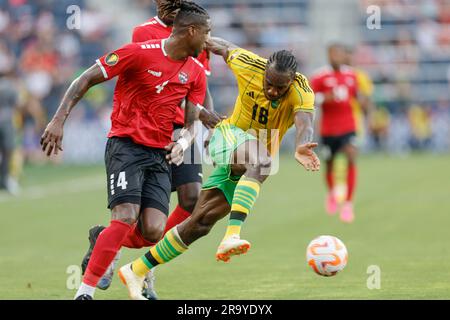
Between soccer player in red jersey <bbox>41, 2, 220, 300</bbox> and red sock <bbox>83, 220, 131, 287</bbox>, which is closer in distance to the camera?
red sock <bbox>83, 220, 131, 287</bbox>

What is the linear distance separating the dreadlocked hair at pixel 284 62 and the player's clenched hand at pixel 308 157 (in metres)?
0.72

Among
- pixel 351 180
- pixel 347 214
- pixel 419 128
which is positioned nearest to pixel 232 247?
pixel 347 214

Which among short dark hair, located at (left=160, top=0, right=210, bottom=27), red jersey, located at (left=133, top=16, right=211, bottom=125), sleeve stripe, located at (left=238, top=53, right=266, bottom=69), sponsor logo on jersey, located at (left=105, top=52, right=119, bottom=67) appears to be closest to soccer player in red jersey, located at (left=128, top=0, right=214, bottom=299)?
red jersey, located at (left=133, top=16, right=211, bottom=125)

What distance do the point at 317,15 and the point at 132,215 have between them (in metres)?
28.6

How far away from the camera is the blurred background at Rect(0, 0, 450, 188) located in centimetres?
3141

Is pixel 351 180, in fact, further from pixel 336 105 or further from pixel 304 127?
pixel 304 127

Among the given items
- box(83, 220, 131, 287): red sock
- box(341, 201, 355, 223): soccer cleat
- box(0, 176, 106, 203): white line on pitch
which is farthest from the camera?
box(0, 176, 106, 203): white line on pitch

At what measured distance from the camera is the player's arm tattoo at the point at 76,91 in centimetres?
773

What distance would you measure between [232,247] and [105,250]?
3.31 feet

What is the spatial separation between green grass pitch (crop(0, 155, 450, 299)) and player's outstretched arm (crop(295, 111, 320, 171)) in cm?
121

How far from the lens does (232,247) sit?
8.03 meters

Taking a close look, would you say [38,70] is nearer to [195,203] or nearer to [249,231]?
[249,231]

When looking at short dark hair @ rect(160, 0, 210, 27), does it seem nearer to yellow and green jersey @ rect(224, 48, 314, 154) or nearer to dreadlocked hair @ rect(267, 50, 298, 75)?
dreadlocked hair @ rect(267, 50, 298, 75)

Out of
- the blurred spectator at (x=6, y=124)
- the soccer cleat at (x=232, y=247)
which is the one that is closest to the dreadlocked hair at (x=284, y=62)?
the soccer cleat at (x=232, y=247)
